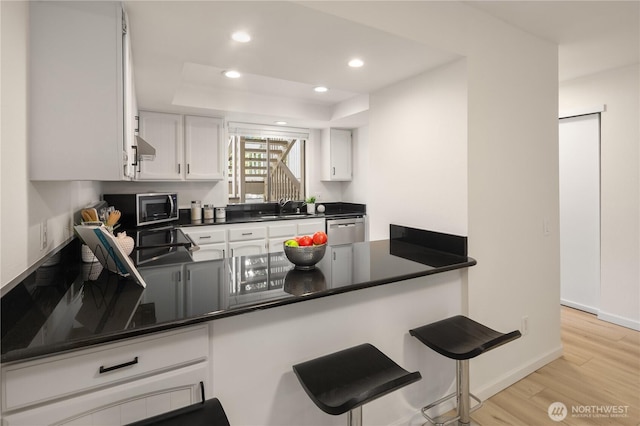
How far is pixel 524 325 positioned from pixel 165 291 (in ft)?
7.81

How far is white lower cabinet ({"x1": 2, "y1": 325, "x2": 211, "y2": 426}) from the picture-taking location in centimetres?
98

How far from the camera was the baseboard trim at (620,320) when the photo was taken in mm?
3156

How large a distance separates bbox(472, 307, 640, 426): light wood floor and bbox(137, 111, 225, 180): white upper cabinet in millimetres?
3663

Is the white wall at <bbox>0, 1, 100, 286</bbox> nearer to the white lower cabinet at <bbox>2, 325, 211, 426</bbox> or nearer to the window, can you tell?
the white lower cabinet at <bbox>2, 325, 211, 426</bbox>

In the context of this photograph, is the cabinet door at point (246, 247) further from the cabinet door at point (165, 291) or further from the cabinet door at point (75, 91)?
the cabinet door at point (75, 91)

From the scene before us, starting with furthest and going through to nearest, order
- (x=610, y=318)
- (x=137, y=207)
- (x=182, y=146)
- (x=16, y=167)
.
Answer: (x=182, y=146) → (x=137, y=207) → (x=610, y=318) → (x=16, y=167)

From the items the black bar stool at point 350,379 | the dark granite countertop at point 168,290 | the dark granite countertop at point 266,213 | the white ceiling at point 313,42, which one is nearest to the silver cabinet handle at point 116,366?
the dark granite countertop at point 168,290

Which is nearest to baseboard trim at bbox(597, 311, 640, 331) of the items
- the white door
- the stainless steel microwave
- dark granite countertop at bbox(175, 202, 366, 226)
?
the white door

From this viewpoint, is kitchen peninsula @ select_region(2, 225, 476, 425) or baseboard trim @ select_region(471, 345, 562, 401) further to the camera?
baseboard trim @ select_region(471, 345, 562, 401)

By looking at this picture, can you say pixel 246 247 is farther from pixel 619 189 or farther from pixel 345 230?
pixel 619 189

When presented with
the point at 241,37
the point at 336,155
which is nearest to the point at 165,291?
the point at 241,37

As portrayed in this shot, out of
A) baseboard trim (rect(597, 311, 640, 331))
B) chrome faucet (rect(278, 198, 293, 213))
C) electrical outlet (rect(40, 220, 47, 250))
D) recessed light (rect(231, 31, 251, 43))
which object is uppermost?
recessed light (rect(231, 31, 251, 43))

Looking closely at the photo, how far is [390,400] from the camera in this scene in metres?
1.80

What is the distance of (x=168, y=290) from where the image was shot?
4.70 ft
